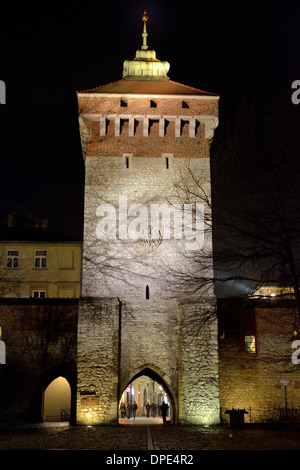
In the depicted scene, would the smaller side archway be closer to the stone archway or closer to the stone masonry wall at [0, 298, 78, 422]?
the stone masonry wall at [0, 298, 78, 422]

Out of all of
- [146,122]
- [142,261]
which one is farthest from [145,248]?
[146,122]

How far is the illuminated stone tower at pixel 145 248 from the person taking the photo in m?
22.5

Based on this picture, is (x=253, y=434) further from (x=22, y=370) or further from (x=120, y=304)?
(x=22, y=370)

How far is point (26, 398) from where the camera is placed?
24.0 meters

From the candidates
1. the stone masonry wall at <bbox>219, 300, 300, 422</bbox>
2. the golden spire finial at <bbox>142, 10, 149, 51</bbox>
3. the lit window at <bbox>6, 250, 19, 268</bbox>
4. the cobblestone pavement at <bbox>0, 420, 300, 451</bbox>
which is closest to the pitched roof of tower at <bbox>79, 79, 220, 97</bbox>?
the golden spire finial at <bbox>142, 10, 149, 51</bbox>

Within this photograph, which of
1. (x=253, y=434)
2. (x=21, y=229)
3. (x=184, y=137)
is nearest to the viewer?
(x=253, y=434)

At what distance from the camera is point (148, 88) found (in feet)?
86.8

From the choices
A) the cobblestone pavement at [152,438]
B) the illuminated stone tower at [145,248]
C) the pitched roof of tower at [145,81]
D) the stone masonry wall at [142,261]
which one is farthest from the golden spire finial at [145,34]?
the cobblestone pavement at [152,438]

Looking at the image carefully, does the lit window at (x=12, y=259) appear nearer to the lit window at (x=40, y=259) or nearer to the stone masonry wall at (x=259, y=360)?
the lit window at (x=40, y=259)

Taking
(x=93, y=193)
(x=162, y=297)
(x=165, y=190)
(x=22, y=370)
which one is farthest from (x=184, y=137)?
(x=22, y=370)

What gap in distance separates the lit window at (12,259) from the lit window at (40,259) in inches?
51.7

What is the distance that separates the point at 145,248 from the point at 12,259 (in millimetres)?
15517

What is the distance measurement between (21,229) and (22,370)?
59.0 ft

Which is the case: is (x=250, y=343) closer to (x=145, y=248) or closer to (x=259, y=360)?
(x=259, y=360)
